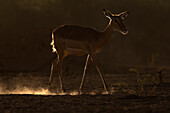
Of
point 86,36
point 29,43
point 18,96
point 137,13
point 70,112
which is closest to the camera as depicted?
point 70,112

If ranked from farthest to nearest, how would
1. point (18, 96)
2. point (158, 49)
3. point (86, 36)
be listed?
point (158, 49), point (86, 36), point (18, 96)

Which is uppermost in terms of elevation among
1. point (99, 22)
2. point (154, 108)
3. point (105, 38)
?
point (99, 22)

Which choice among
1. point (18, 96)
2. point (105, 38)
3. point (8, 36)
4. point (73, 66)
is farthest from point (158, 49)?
point (18, 96)

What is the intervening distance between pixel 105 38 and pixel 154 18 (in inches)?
987

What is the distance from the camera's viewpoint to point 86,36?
29.2ft

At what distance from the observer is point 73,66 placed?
19000mm

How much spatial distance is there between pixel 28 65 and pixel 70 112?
14.8 m

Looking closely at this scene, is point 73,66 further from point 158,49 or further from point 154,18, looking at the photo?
point 154,18

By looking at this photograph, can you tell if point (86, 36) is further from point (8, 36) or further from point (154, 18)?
point (154, 18)

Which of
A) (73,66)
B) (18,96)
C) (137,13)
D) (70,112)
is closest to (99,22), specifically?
(137,13)

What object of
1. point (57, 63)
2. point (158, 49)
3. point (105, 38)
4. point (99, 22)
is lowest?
point (57, 63)

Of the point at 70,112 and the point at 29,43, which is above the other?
the point at 29,43

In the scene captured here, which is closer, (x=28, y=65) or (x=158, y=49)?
(x=28, y=65)

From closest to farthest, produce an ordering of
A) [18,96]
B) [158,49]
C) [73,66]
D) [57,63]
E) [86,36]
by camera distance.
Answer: [18,96] → [86,36] → [57,63] → [73,66] → [158,49]
